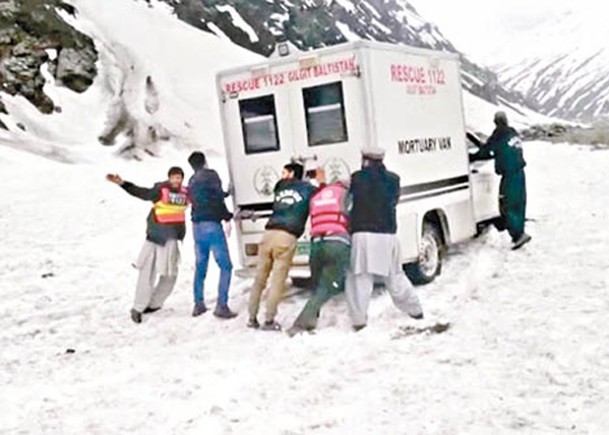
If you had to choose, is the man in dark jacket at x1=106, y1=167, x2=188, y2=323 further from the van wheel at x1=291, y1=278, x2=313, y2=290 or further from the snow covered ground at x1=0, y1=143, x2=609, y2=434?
the van wheel at x1=291, y1=278, x2=313, y2=290

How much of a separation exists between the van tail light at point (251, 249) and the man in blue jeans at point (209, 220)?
75cm

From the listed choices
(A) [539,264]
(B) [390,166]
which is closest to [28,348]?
(B) [390,166]

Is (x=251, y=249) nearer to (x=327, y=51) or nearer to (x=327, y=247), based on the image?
(x=327, y=247)

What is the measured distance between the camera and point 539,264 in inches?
422

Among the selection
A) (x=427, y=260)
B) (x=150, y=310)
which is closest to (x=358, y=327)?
(x=427, y=260)

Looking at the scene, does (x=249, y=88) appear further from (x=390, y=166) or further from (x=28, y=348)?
(x=28, y=348)

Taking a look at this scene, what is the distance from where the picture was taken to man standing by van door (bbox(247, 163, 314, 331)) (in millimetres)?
8547

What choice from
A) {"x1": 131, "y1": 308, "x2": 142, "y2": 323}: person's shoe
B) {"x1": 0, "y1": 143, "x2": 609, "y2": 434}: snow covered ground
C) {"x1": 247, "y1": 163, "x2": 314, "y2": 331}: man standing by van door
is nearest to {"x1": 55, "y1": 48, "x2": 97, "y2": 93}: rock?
{"x1": 0, "y1": 143, "x2": 609, "y2": 434}: snow covered ground

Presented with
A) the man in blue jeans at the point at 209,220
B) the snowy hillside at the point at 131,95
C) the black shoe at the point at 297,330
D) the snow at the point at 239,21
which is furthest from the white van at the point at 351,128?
the snow at the point at 239,21

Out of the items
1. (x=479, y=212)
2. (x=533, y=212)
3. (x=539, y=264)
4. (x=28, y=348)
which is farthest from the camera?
(x=533, y=212)

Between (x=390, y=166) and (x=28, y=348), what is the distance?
4.44m

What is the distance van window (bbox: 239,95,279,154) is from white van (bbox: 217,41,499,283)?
12 mm

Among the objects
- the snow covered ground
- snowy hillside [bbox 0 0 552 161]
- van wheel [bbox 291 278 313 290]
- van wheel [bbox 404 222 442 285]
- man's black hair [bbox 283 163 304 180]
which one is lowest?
the snow covered ground

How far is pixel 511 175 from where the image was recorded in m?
12.1
